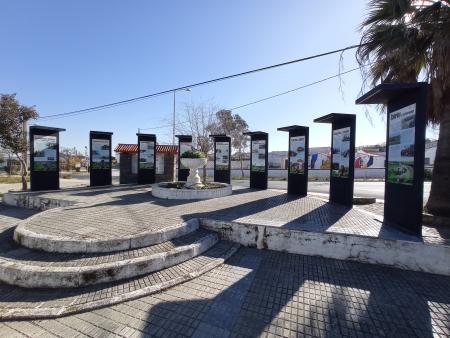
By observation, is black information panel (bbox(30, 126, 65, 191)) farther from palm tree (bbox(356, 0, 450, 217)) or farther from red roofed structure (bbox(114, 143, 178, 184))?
palm tree (bbox(356, 0, 450, 217))

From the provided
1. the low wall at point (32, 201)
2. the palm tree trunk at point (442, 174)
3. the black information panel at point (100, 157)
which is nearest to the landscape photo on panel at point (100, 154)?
the black information panel at point (100, 157)

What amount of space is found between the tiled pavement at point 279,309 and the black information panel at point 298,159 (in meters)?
5.80

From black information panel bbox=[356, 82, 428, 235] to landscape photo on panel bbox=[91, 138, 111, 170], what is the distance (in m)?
11.2

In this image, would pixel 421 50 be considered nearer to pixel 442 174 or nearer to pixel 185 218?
pixel 442 174

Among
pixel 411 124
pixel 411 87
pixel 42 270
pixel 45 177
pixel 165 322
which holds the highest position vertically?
pixel 411 87

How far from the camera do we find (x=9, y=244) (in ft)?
15.6

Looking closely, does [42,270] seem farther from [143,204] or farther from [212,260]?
[143,204]

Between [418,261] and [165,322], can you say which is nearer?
[165,322]

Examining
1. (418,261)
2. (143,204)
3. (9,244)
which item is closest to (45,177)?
(143,204)

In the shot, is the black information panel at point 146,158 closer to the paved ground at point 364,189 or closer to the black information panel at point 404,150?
the paved ground at point 364,189

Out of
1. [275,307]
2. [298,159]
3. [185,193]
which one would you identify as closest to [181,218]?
[185,193]

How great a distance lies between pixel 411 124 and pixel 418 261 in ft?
8.67

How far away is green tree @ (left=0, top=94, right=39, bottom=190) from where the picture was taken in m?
11.8

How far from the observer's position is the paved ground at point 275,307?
9.04ft
